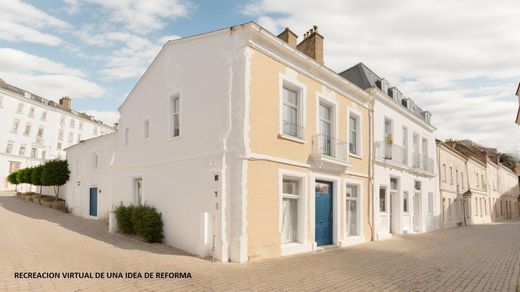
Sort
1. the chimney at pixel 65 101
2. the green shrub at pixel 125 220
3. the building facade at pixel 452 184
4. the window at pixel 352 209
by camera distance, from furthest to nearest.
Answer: the chimney at pixel 65 101
the building facade at pixel 452 184
the window at pixel 352 209
the green shrub at pixel 125 220

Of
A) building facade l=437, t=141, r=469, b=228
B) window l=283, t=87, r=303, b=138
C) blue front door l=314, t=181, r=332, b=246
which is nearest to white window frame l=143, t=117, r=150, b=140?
window l=283, t=87, r=303, b=138

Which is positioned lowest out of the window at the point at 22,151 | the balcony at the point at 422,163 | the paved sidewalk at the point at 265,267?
the paved sidewalk at the point at 265,267

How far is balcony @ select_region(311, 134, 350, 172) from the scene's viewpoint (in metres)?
13.0

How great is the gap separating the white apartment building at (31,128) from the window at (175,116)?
40471 mm

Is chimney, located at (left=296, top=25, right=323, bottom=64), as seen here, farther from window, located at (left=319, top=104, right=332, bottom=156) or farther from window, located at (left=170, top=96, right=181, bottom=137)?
window, located at (left=170, top=96, right=181, bottom=137)

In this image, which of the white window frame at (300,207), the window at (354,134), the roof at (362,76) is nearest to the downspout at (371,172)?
the window at (354,134)

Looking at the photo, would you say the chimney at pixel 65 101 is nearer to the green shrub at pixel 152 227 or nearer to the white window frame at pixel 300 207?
the green shrub at pixel 152 227

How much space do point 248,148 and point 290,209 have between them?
300 centimetres

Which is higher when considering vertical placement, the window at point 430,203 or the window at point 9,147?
the window at point 9,147

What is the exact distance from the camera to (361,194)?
16141 mm

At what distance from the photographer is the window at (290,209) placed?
12.1m

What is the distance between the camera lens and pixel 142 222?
13469mm

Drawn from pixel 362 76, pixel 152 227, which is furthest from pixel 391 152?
pixel 152 227

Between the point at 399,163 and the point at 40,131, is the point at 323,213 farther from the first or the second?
the point at 40,131
